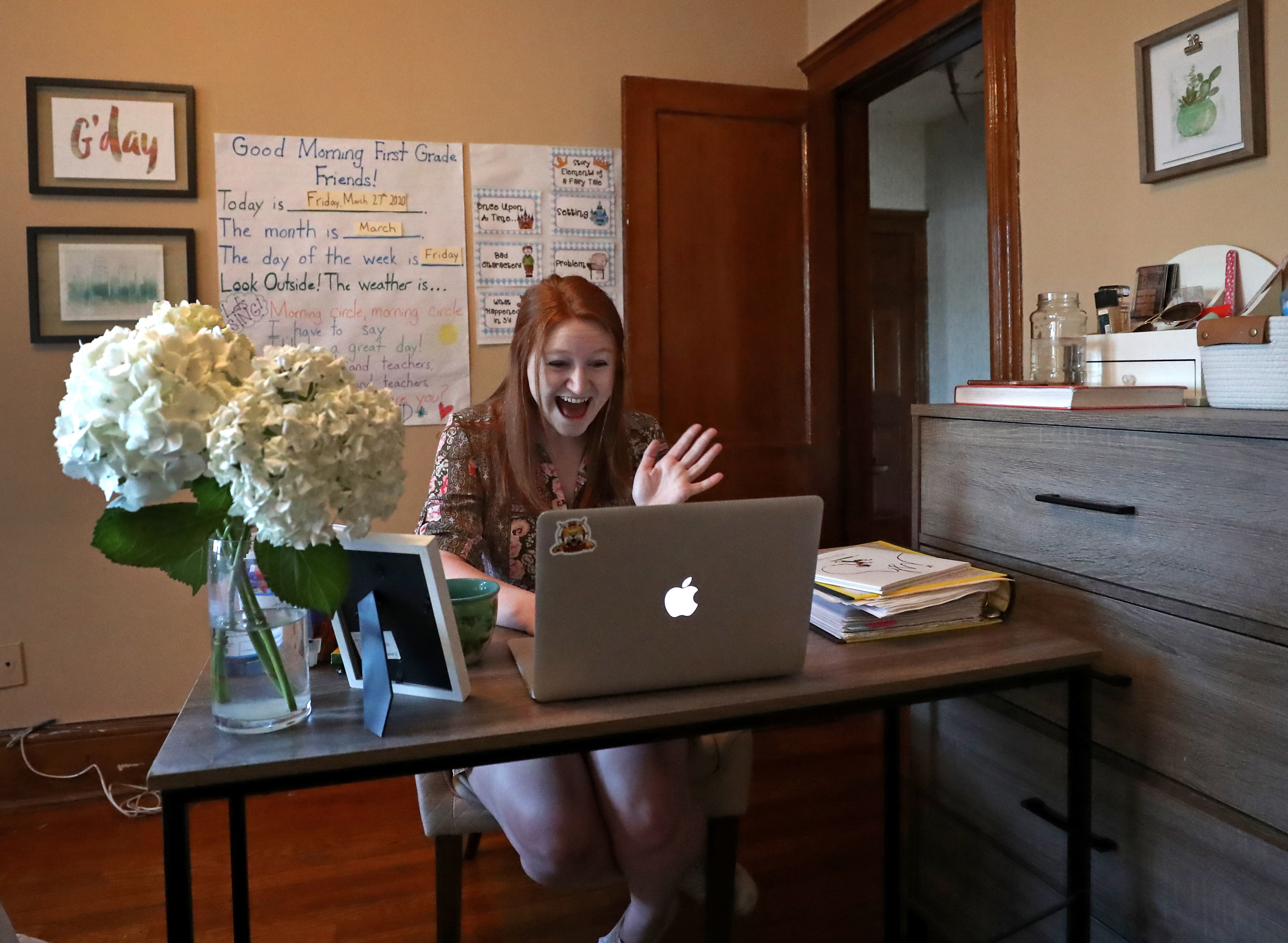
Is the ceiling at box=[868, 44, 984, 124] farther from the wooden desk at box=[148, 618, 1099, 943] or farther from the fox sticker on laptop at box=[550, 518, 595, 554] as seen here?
the fox sticker on laptop at box=[550, 518, 595, 554]

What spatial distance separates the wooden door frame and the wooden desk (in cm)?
117

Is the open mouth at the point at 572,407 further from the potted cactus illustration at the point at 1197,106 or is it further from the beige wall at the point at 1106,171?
the potted cactus illustration at the point at 1197,106

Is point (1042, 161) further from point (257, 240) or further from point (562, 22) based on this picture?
point (257, 240)

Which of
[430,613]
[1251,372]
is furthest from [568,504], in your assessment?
[1251,372]

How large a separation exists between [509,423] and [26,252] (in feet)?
5.45

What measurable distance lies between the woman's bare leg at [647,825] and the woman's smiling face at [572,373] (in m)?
0.67

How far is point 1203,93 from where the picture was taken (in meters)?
1.78

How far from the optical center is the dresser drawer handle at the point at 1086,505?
1262mm

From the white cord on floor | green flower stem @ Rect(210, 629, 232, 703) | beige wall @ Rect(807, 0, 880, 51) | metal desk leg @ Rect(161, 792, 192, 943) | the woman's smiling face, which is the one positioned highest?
beige wall @ Rect(807, 0, 880, 51)

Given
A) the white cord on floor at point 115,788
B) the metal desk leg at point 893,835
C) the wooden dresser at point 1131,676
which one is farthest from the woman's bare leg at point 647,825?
the white cord on floor at point 115,788

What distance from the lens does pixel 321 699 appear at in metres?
1.12

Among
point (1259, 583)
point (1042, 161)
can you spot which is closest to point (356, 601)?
point (1259, 583)

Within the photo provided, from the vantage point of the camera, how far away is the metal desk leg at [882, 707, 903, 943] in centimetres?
170

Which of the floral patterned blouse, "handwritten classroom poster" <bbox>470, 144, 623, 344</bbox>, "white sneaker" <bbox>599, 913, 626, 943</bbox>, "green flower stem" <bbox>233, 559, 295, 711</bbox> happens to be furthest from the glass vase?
"handwritten classroom poster" <bbox>470, 144, 623, 344</bbox>
